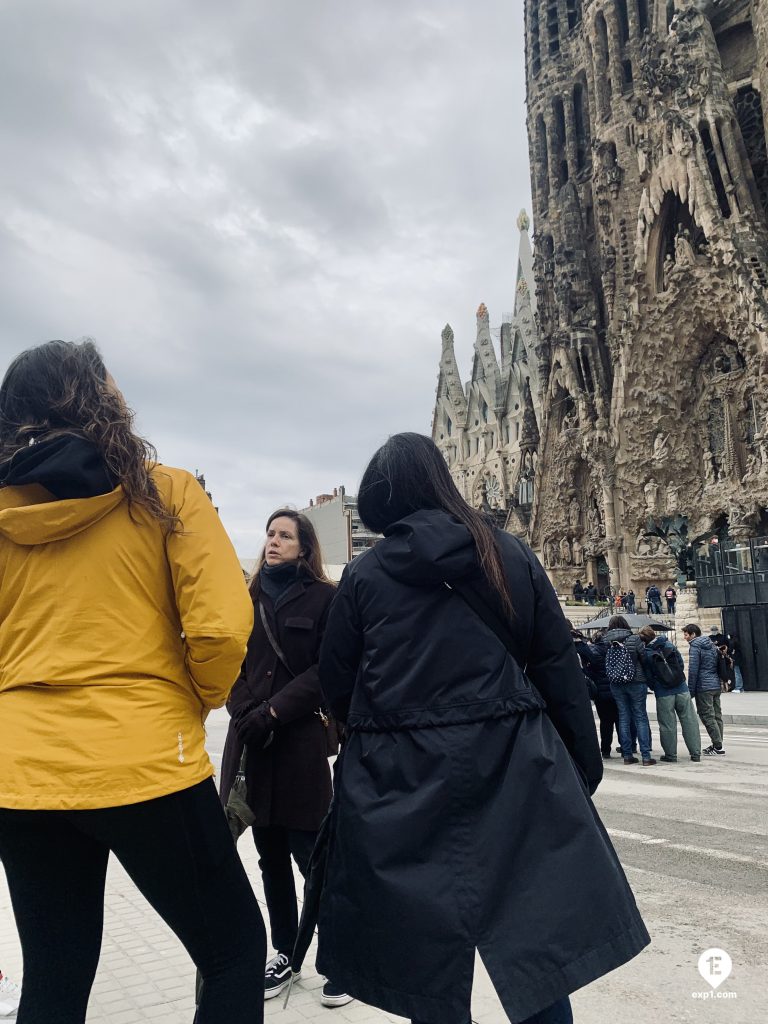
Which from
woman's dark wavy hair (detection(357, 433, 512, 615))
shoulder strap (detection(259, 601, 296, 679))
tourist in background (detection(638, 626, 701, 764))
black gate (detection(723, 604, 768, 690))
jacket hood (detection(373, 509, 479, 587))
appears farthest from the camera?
black gate (detection(723, 604, 768, 690))

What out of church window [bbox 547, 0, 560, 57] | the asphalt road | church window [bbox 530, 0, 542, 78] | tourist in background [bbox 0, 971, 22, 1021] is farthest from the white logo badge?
church window [bbox 530, 0, 542, 78]

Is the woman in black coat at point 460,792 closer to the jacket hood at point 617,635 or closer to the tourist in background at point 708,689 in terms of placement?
A: the jacket hood at point 617,635

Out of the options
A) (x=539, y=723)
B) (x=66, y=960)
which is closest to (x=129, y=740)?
(x=66, y=960)

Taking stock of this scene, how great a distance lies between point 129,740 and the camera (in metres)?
1.98

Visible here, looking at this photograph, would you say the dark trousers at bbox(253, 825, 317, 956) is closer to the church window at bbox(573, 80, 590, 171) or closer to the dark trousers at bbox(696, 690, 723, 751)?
the dark trousers at bbox(696, 690, 723, 751)

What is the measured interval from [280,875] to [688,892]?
2.21 metres

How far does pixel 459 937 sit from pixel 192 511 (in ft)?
3.90

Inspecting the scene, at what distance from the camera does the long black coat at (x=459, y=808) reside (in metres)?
1.98

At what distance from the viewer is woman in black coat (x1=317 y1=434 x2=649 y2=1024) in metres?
1.99

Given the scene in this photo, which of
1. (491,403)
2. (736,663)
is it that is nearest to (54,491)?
(736,663)

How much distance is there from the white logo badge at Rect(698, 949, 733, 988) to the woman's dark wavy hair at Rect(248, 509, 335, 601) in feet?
6.84

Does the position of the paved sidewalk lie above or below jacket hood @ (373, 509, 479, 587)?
below

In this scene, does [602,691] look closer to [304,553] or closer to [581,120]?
[304,553]

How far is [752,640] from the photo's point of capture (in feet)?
61.6
